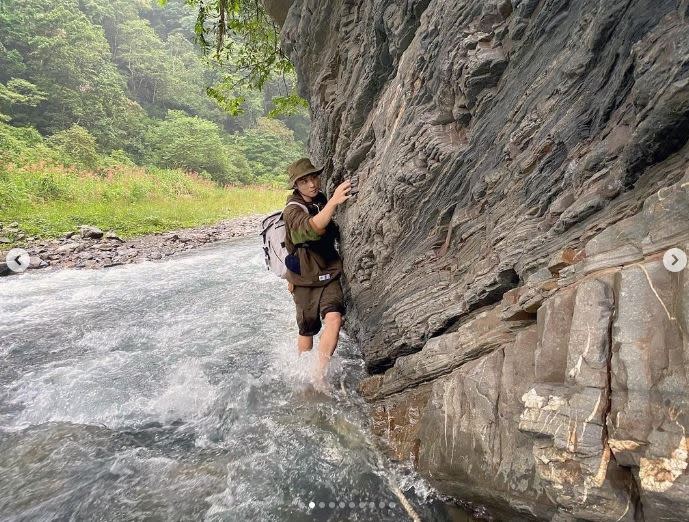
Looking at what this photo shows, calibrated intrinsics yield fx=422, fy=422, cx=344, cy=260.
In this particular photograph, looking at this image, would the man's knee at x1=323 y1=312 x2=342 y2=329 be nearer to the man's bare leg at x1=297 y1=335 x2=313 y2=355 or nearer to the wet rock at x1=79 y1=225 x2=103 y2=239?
the man's bare leg at x1=297 y1=335 x2=313 y2=355

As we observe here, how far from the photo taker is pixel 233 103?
11.4m

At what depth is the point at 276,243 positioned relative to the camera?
19.2 ft

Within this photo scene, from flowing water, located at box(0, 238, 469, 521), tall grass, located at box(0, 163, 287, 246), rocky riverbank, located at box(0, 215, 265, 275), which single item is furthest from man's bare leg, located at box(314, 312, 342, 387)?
tall grass, located at box(0, 163, 287, 246)

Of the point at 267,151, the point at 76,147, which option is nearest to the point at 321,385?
the point at 76,147

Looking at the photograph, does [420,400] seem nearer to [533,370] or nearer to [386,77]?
[533,370]

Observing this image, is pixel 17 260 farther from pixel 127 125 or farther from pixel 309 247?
pixel 127 125

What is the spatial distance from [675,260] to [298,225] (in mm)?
3988

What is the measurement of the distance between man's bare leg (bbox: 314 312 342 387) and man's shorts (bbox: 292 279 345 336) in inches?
4.5

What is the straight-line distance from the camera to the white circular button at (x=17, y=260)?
11521mm

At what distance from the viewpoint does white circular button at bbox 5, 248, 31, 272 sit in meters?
11.5

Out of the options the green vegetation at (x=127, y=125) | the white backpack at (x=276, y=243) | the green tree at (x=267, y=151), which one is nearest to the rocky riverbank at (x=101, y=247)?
the green vegetation at (x=127, y=125)

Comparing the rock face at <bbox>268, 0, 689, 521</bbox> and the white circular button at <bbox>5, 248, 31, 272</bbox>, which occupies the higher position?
the white circular button at <bbox>5, 248, 31, 272</bbox>

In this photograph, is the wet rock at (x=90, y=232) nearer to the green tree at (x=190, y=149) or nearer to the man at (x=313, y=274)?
the man at (x=313, y=274)

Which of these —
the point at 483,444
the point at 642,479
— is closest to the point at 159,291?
the point at 483,444
